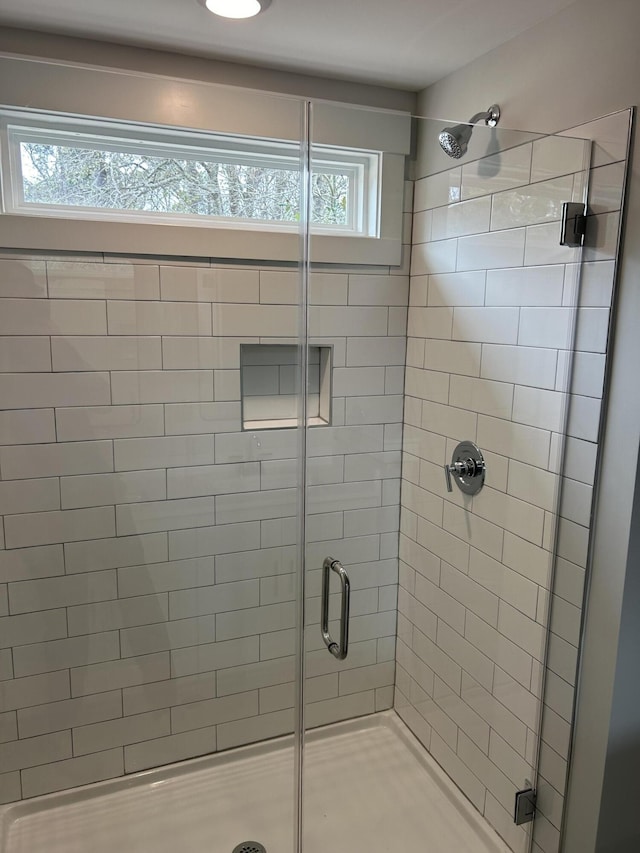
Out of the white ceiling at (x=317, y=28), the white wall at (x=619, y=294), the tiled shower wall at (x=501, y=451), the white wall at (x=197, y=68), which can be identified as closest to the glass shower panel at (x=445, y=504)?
the tiled shower wall at (x=501, y=451)

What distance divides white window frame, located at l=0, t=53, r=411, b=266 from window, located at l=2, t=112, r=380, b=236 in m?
0.03

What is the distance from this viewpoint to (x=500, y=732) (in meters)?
1.92

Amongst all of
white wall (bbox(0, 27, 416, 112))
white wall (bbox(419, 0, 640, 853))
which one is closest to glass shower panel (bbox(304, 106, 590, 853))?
white wall (bbox(419, 0, 640, 853))

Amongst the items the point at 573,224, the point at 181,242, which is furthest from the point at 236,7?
the point at 573,224

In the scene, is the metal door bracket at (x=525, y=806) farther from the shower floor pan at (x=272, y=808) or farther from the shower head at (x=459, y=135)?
the shower head at (x=459, y=135)

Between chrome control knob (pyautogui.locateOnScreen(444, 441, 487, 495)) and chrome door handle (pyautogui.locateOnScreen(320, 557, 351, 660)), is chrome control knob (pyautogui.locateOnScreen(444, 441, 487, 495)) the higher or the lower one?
the higher one

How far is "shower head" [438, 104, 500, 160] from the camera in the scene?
180 centimetres

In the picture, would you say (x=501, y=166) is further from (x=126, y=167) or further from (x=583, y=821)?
(x=583, y=821)

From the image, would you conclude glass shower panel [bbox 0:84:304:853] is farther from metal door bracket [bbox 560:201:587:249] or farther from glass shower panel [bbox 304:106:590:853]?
metal door bracket [bbox 560:201:587:249]

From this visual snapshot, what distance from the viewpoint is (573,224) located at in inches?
62.1

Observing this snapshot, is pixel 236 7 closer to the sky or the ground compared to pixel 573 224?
closer to the sky

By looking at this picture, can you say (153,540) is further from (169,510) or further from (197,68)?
(197,68)

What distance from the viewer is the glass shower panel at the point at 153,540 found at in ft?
6.25

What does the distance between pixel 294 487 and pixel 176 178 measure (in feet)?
3.59
